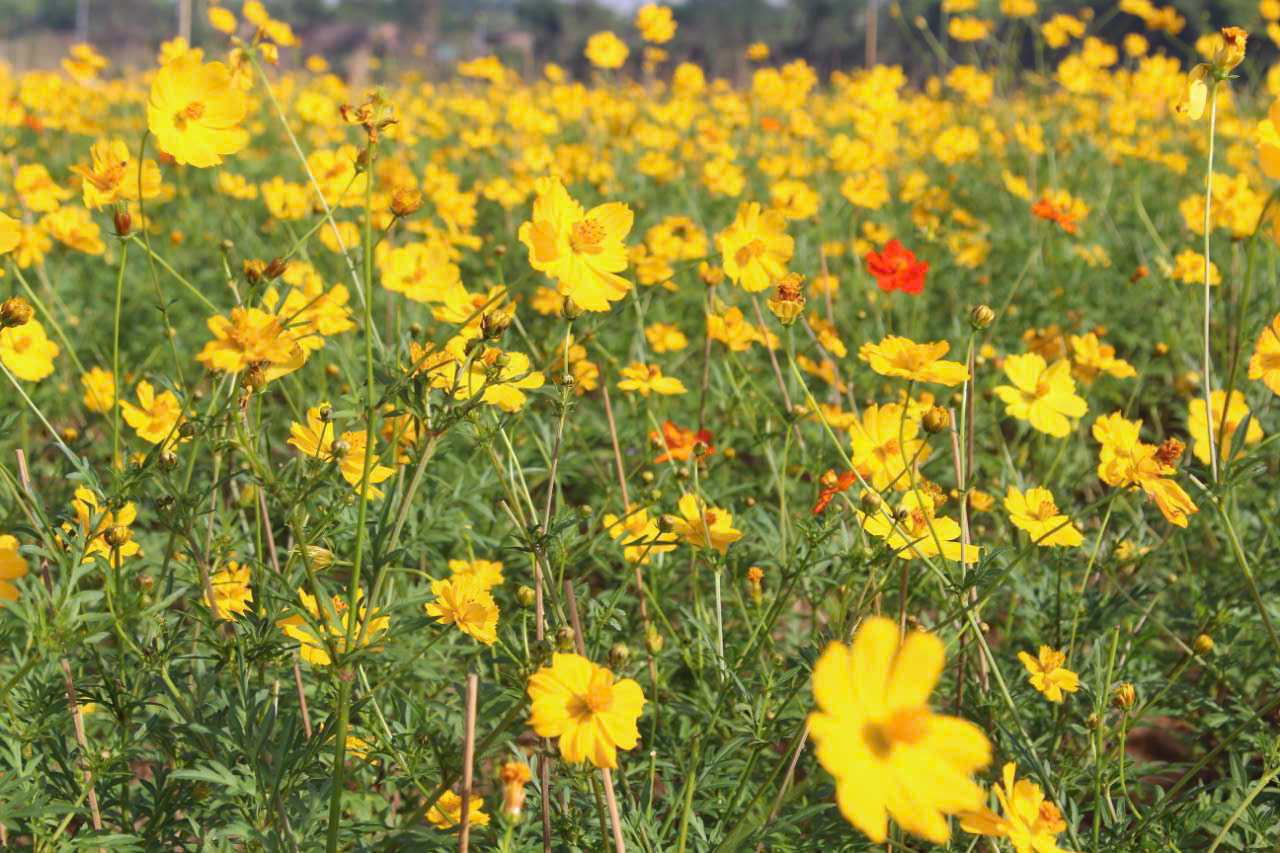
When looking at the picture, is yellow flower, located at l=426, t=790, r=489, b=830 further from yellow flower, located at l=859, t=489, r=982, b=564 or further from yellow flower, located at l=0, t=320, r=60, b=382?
yellow flower, located at l=0, t=320, r=60, b=382

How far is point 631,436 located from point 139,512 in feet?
3.59

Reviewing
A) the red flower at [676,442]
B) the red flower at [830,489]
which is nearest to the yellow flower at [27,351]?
the red flower at [676,442]

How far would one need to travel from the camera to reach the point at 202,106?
1301 millimetres

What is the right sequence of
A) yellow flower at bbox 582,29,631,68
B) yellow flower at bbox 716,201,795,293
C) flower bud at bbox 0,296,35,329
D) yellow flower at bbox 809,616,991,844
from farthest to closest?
yellow flower at bbox 582,29,631,68
yellow flower at bbox 716,201,795,293
flower bud at bbox 0,296,35,329
yellow flower at bbox 809,616,991,844

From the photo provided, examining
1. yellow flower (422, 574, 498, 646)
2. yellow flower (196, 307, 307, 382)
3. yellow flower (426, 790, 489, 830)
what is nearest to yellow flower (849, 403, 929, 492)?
yellow flower (422, 574, 498, 646)

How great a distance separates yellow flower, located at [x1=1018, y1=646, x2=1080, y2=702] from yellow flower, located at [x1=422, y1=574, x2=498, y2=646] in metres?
0.71

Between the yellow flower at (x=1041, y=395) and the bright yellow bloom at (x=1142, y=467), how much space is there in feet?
0.56

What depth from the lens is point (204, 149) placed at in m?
1.26

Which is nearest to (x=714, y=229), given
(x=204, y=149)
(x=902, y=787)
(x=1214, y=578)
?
(x=1214, y=578)

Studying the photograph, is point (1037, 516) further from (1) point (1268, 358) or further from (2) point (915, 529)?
(1) point (1268, 358)

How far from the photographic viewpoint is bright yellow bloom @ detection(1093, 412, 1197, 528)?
46.1 inches

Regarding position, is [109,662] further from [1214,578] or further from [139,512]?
[1214,578]

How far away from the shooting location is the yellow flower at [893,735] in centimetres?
68

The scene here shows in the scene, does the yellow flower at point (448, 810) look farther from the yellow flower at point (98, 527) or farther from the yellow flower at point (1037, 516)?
the yellow flower at point (1037, 516)
